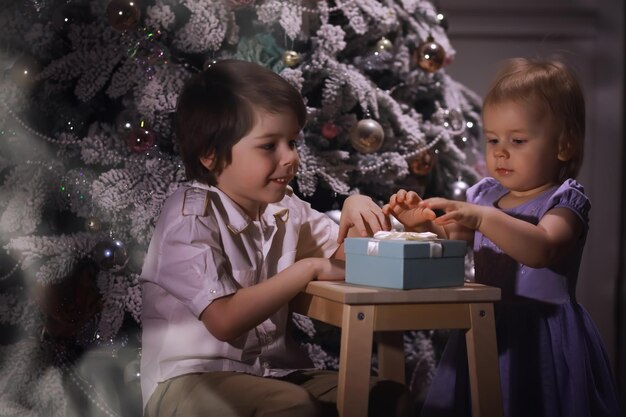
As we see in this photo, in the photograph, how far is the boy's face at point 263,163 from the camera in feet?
4.24

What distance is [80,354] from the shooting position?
149 cm

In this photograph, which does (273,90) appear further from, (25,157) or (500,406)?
(500,406)

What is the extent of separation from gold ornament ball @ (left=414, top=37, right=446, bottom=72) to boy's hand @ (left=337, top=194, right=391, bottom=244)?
0.46 m

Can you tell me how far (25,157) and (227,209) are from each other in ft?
1.26

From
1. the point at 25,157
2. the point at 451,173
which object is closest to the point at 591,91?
the point at 451,173

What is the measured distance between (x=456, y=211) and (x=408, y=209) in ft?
0.34

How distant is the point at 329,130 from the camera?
5.24 feet

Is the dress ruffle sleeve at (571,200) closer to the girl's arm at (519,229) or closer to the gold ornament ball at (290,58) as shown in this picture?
the girl's arm at (519,229)

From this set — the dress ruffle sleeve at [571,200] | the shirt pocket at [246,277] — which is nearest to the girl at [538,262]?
the dress ruffle sleeve at [571,200]

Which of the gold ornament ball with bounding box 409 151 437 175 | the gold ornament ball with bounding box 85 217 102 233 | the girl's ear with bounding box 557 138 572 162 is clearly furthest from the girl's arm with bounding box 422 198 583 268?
the gold ornament ball with bounding box 85 217 102 233

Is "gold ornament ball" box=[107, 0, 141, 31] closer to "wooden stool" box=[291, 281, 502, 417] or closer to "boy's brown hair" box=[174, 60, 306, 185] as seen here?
"boy's brown hair" box=[174, 60, 306, 185]

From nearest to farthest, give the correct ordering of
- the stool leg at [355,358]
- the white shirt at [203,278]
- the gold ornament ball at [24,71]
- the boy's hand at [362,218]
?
the stool leg at [355,358]
the white shirt at [203,278]
the boy's hand at [362,218]
the gold ornament ball at [24,71]

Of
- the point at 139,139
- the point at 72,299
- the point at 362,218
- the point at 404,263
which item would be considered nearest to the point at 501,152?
the point at 362,218

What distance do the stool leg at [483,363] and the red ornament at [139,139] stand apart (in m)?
0.59
